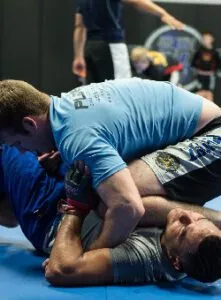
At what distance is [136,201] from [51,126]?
14.7 inches

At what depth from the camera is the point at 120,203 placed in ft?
5.71

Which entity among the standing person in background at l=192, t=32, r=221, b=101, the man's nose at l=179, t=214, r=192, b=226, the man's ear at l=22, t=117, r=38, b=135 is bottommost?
the standing person in background at l=192, t=32, r=221, b=101

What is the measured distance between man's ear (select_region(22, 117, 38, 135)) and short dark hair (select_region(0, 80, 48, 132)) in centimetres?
1

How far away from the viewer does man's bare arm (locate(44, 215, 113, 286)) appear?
1809mm

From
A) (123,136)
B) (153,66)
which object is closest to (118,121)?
(123,136)

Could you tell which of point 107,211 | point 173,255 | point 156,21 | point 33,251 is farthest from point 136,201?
point 156,21

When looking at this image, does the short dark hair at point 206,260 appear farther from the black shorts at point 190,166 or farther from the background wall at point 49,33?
the background wall at point 49,33

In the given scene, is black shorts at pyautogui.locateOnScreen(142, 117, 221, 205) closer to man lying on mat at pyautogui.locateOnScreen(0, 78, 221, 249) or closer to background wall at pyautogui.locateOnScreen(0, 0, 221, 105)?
man lying on mat at pyautogui.locateOnScreen(0, 78, 221, 249)

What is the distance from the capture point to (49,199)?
2.19 m

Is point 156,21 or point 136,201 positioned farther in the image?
point 156,21

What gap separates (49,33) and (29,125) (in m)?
5.67

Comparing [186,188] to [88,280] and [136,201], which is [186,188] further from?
[88,280]

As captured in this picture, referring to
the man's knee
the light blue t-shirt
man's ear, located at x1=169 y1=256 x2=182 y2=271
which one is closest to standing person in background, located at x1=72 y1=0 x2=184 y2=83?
the light blue t-shirt

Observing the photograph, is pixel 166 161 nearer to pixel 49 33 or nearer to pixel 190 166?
pixel 190 166
